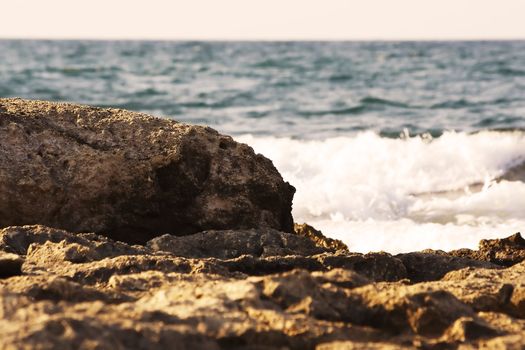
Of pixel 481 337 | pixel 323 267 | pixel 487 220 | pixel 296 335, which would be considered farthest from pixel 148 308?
pixel 487 220

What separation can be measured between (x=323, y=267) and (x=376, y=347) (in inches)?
40.7

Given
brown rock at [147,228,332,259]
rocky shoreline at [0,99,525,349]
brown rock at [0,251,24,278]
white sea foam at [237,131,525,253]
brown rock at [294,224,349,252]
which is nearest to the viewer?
rocky shoreline at [0,99,525,349]

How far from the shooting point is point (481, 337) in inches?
80.3

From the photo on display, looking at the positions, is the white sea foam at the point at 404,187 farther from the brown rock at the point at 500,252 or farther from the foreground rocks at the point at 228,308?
the foreground rocks at the point at 228,308

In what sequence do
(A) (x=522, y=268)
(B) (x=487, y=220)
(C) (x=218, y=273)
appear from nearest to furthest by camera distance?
(C) (x=218, y=273)
(A) (x=522, y=268)
(B) (x=487, y=220)

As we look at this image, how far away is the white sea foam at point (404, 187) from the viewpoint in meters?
5.79

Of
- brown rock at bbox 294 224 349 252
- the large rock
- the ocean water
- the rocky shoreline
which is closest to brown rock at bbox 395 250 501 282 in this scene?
the rocky shoreline

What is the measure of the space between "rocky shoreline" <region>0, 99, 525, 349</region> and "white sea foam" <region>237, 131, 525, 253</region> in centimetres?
161

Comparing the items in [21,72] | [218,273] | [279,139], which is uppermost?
[21,72]

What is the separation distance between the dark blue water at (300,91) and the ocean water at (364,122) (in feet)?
0.11

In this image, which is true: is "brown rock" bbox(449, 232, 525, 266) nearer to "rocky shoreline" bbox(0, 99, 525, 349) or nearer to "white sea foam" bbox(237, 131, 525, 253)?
"rocky shoreline" bbox(0, 99, 525, 349)

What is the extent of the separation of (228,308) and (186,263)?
0.72 m

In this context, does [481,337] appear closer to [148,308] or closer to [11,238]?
[148,308]

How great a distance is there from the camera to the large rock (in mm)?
3570
